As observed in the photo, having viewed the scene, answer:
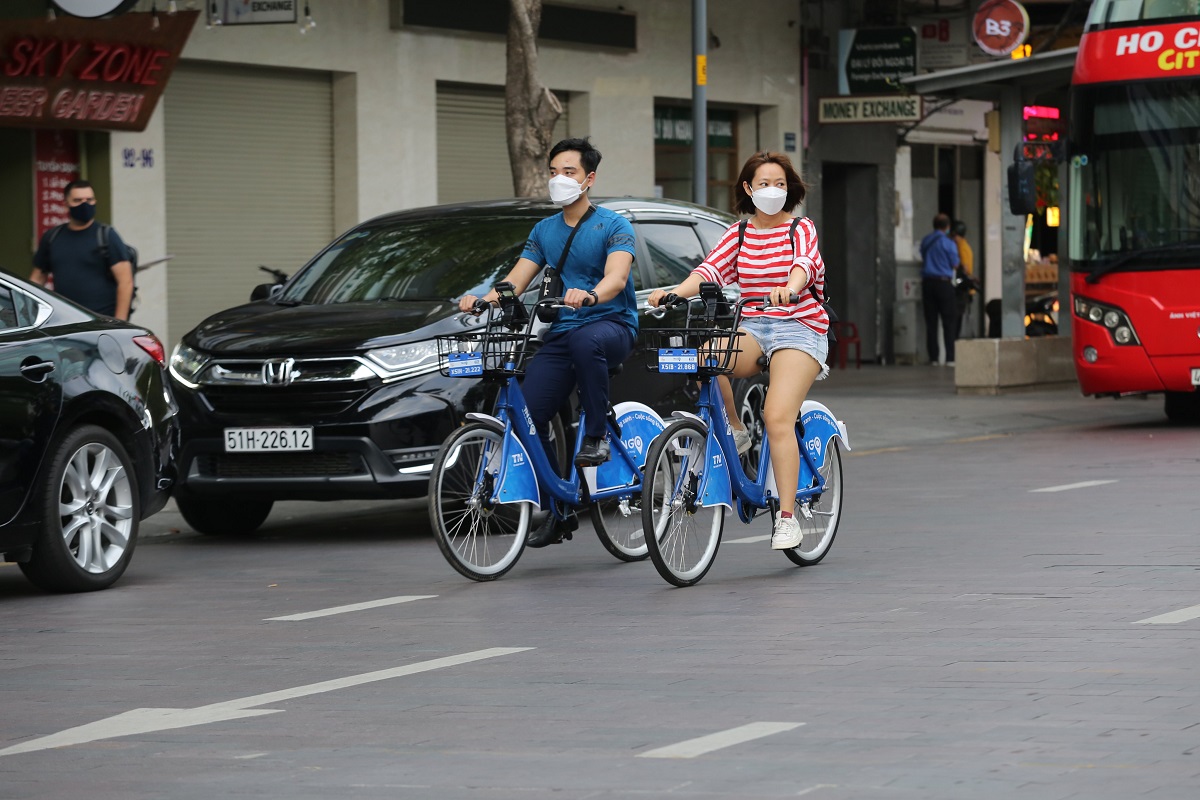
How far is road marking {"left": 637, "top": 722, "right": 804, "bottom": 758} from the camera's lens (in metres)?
Answer: 5.74

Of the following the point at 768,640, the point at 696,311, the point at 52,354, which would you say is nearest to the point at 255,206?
the point at 696,311

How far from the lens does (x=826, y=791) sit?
5242 millimetres

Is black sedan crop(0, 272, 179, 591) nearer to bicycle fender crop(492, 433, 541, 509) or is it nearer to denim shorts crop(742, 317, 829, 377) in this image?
bicycle fender crop(492, 433, 541, 509)

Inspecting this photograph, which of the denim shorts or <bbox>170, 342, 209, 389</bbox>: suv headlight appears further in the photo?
<bbox>170, 342, 209, 389</bbox>: suv headlight

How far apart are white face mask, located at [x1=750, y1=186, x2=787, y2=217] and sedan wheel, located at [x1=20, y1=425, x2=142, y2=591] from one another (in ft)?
9.57

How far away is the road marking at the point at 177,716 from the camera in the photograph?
620 centimetres

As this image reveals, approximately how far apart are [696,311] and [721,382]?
2998mm

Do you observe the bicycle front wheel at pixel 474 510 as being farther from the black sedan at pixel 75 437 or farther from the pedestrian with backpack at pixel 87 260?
the pedestrian with backpack at pixel 87 260

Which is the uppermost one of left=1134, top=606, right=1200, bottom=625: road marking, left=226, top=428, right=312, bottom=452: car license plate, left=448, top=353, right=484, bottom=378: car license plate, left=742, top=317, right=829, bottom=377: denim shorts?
left=742, top=317, right=829, bottom=377: denim shorts

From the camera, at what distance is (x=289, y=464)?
36.7ft

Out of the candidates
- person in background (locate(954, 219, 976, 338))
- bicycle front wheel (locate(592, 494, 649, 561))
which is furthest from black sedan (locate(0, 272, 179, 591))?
person in background (locate(954, 219, 976, 338))

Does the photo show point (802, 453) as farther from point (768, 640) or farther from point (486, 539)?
point (768, 640)

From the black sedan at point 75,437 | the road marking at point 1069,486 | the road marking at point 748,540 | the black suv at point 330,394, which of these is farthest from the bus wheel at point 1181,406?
the black sedan at point 75,437

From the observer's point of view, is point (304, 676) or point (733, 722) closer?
point (733, 722)
